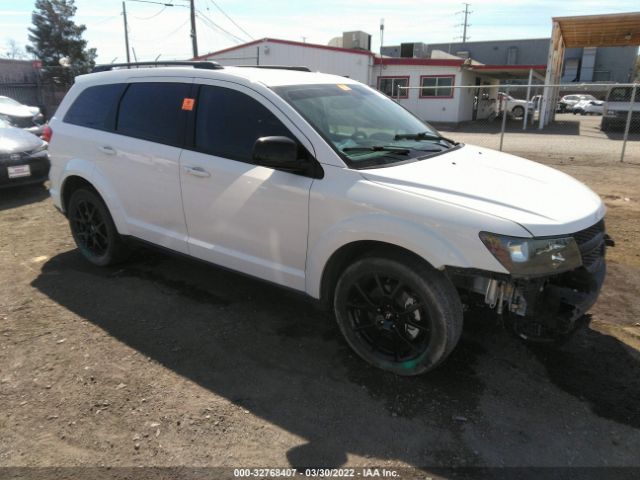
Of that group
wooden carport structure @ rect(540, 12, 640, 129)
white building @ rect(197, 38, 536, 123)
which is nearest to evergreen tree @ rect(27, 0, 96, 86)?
white building @ rect(197, 38, 536, 123)

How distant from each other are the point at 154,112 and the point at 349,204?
2.08 m

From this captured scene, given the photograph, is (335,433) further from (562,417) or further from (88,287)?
(88,287)

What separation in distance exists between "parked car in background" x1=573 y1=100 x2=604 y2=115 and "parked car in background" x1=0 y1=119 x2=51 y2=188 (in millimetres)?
38971

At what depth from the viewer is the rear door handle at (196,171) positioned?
3646 millimetres

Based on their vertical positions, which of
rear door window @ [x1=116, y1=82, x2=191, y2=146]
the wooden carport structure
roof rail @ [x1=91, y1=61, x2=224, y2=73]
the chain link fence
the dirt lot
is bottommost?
the dirt lot

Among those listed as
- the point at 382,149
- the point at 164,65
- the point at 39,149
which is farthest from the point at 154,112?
the point at 39,149

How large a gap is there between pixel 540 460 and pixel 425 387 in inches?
29.7

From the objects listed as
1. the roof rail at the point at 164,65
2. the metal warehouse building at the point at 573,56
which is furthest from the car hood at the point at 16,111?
the metal warehouse building at the point at 573,56

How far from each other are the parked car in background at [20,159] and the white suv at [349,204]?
167 inches

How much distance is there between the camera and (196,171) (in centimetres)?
369

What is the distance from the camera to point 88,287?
14.8 feet

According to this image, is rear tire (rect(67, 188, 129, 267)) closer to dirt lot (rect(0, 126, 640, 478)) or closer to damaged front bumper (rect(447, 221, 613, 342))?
dirt lot (rect(0, 126, 640, 478))

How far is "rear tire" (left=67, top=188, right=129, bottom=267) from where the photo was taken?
4648mm

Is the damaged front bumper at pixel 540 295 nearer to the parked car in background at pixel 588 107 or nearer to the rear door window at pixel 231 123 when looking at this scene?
the rear door window at pixel 231 123
